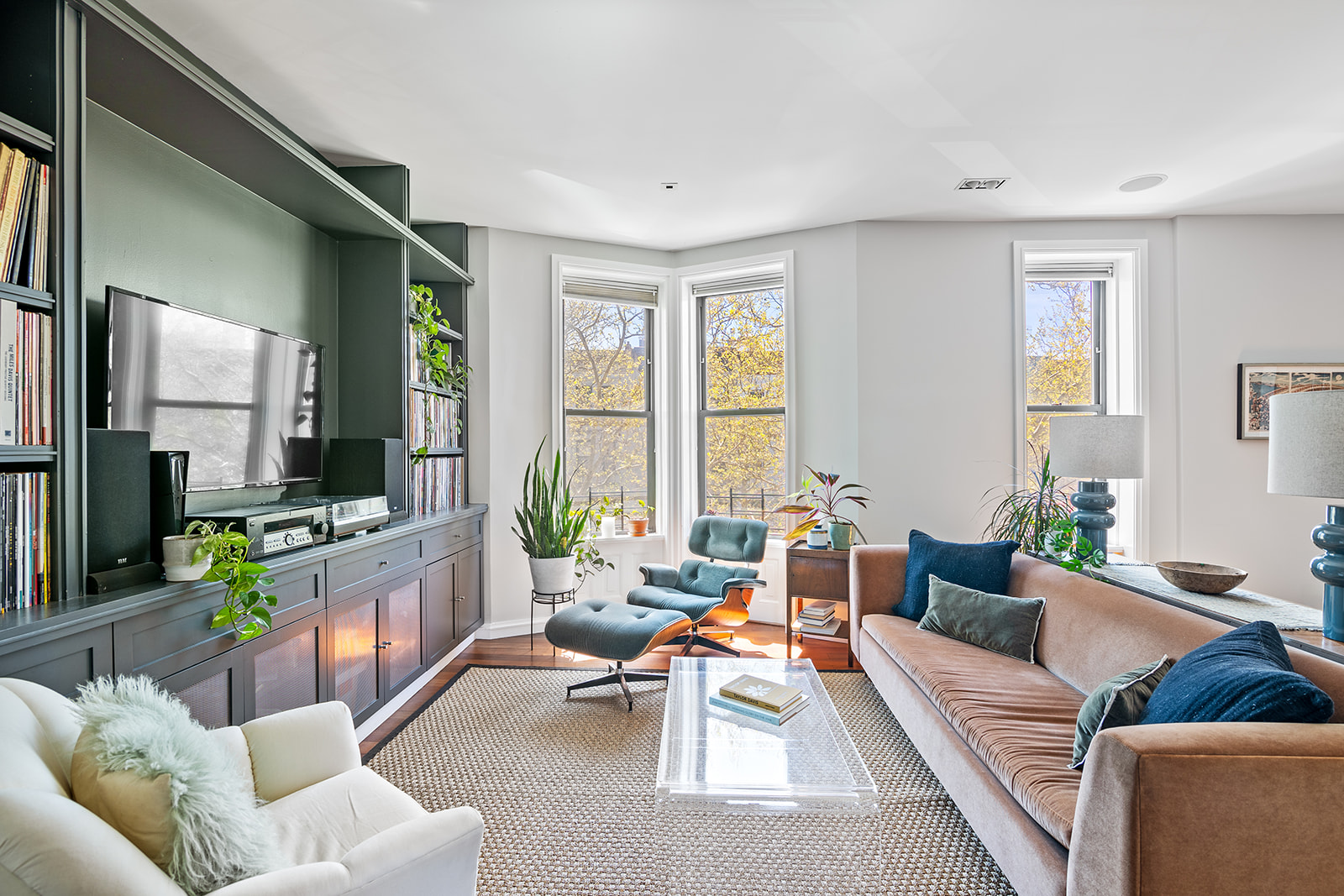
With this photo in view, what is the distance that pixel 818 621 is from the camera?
386 cm

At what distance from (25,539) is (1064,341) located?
194 inches

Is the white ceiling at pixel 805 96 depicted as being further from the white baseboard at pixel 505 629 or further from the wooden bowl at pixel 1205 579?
the white baseboard at pixel 505 629

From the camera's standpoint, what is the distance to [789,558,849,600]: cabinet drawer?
3.62 meters

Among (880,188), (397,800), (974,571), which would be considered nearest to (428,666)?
(397,800)

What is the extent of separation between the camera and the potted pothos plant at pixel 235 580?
5.66 ft

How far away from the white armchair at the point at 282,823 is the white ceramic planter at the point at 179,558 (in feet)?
1.55

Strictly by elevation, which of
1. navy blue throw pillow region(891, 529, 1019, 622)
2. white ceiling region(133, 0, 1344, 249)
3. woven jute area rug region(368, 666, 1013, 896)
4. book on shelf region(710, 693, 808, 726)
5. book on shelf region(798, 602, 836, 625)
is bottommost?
woven jute area rug region(368, 666, 1013, 896)

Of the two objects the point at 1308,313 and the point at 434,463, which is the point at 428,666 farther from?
the point at 1308,313

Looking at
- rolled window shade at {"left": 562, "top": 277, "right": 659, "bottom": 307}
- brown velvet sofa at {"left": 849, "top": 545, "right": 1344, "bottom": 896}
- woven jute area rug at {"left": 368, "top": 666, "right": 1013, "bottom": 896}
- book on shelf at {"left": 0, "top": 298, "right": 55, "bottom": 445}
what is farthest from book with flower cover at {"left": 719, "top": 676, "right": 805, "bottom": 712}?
rolled window shade at {"left": 562, "top": 277, "right": 659, "bottom": 307}

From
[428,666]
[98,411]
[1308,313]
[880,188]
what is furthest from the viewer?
[1308,313]

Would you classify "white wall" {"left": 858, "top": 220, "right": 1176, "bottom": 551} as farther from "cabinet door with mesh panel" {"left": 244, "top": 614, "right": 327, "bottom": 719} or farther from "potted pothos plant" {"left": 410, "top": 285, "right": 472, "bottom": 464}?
"cabinet door with mesh panel" {"left": 244, "top": 614, "right": 327, "bottom": 719}

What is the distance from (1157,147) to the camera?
9.61 ft

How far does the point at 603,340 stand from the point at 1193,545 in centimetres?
393

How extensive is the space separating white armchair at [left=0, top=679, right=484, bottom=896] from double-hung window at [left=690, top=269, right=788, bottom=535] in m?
3.18
